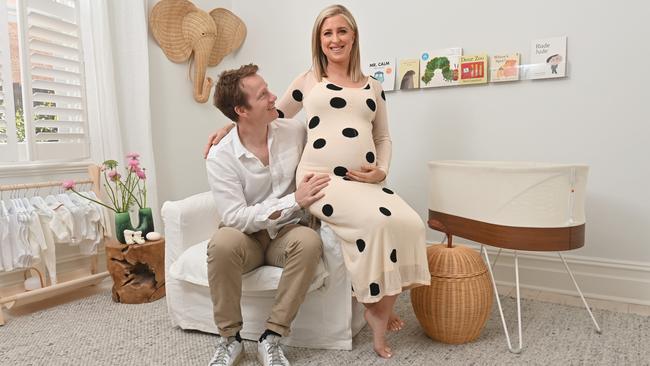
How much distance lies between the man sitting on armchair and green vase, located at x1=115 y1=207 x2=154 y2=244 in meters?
0.74

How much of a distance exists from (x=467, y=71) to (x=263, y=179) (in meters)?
1.25

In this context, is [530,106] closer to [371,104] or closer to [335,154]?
[371,104]

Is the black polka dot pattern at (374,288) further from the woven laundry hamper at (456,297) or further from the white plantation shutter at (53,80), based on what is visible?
the white plantation shutter at (53,80)

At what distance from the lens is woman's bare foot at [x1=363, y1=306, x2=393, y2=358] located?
5.62 feet

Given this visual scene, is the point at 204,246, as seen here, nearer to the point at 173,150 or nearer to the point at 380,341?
the point at 380,341

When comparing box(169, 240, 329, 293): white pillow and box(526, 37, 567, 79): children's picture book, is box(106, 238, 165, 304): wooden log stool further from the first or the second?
box(526, 37, 567, 79): children's picture book

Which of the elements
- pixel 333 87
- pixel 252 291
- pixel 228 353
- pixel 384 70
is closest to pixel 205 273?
pixel 252 291

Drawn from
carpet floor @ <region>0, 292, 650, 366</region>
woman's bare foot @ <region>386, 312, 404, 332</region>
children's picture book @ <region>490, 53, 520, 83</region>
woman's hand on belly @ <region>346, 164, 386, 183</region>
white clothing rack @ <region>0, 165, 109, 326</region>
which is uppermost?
children's picture book @ <region>490, 53, 520, 83</region>

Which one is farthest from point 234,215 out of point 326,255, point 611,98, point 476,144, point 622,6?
point 622,6

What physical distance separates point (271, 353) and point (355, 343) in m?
0.36

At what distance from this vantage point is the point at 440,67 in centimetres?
252

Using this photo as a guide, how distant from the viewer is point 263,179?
6.07 feet

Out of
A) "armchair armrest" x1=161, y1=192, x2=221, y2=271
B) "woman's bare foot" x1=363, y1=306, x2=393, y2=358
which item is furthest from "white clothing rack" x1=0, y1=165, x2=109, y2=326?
"woman's bare foot" x1=363, y1=306, x2=393, y2=358

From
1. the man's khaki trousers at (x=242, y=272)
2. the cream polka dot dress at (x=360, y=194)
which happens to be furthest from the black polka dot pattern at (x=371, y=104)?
the man's khaki trousers at (x=242, y=272)
